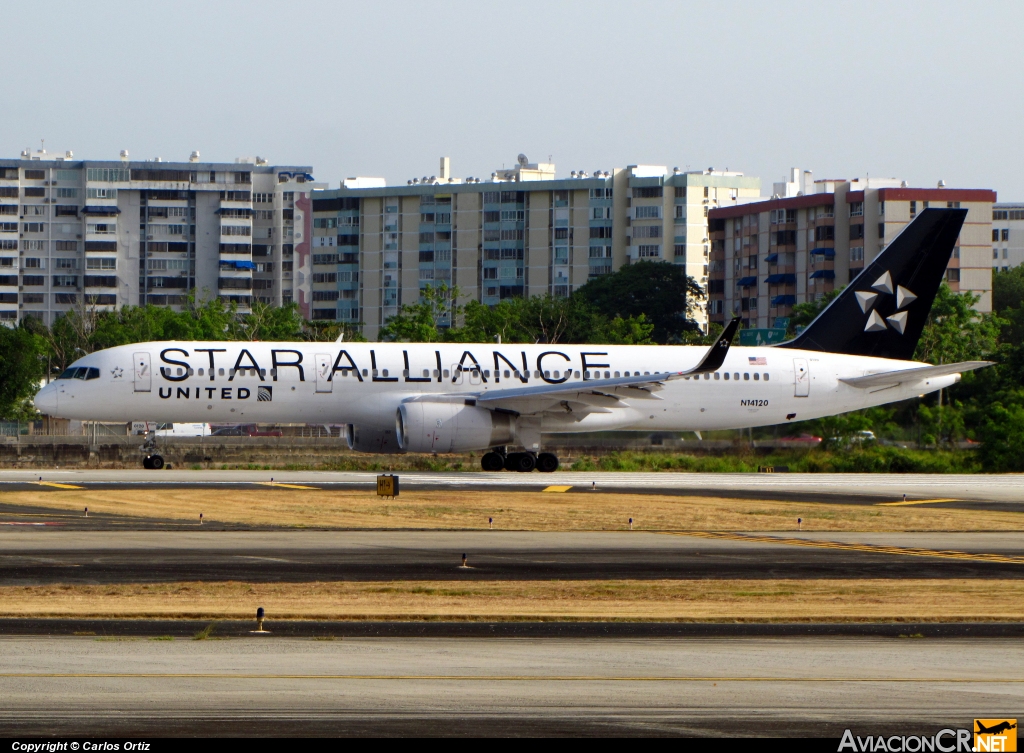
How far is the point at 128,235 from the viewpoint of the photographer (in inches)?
7702

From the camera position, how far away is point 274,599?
1842 centimetres

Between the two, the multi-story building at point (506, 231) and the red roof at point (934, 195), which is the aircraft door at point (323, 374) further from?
the multi-story building at point (506, 231)

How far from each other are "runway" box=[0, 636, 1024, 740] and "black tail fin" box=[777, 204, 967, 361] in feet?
117

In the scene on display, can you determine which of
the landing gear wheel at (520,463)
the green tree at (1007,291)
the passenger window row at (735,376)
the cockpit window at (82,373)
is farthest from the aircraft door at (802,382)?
the green tree at (1007,291)

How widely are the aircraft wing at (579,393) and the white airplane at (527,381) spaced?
0.07 metres

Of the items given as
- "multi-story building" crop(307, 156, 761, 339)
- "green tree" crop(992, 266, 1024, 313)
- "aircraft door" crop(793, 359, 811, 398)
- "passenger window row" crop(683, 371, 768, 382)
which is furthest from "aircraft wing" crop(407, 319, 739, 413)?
"green tree" crop(992, 266, 1024, 313)

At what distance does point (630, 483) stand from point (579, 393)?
4.05 meters

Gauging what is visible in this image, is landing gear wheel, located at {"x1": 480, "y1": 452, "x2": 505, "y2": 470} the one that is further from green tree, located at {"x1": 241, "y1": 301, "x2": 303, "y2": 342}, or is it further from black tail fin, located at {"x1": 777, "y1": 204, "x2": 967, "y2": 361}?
green tree, located at {"x1": 241, "y1": 301, "x2": 303, "y2": 342}

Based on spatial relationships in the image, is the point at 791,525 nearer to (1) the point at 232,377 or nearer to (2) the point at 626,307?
(1) the point at 232,377

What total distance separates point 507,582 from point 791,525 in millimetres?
12177

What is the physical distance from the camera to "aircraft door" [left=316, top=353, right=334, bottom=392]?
45.0 meters

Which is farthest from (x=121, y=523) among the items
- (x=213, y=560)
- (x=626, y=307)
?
(x=626, y=307)

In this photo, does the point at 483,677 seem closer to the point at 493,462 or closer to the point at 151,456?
the point at 493,462

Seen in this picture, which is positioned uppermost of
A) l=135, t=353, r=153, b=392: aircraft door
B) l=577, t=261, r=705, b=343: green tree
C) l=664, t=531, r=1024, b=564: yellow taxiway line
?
l=577, t=261, r=705, b=343: green tree
